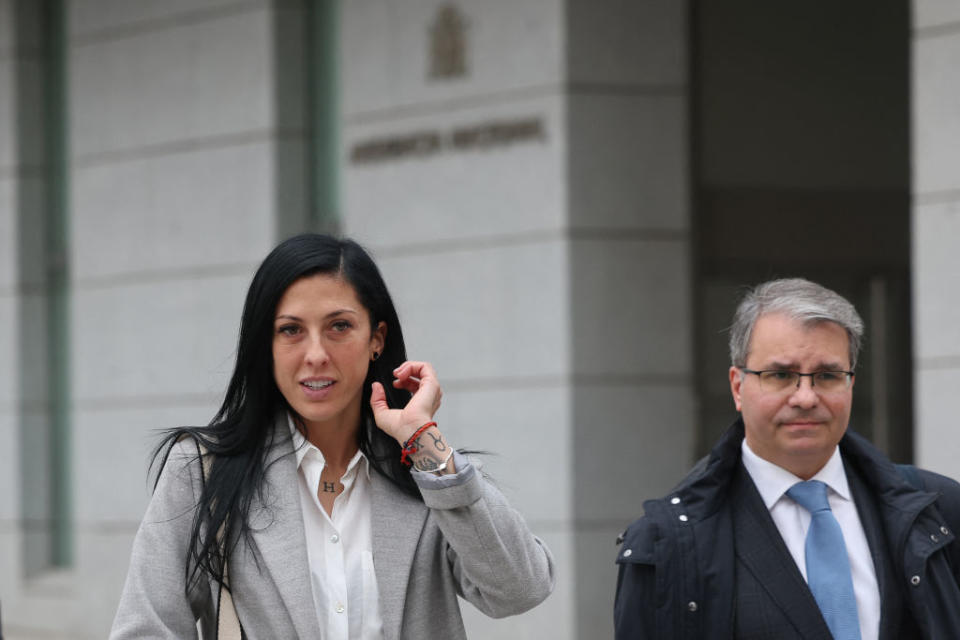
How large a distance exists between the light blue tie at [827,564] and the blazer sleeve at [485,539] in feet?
2.15

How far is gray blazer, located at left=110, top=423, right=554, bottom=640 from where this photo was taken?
365 cm

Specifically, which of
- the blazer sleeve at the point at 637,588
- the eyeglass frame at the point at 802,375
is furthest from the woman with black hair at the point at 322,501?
the eyeglass frame at the point at 802,375

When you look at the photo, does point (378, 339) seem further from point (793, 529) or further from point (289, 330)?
point (793, 529)

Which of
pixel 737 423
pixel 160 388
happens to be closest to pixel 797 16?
pixel 160 388

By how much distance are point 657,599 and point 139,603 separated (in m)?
1.23

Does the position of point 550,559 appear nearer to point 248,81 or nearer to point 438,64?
point 438,64

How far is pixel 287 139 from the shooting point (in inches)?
458

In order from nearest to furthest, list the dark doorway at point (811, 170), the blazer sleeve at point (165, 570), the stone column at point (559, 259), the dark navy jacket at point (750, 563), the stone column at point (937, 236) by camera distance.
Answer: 1. the blazer sleeve at point (165, 570)
2. the dark navy jacket at point (750, 563)
3. the stone column at point (937, 236)
4. the stone column at point (559, 259)
5. the dark doorway at point (811, 170)

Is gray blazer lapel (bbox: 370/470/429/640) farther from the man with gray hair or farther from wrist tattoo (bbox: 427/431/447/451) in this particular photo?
the man with gray hair

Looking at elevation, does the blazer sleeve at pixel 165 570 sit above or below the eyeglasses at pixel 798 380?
below

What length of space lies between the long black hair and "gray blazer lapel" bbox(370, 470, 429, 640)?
0.11ft

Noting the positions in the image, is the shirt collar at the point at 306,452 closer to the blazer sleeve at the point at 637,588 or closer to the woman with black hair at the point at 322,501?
the woman with black hair at the point at 322,501

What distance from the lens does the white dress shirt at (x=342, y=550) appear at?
370 centimetres

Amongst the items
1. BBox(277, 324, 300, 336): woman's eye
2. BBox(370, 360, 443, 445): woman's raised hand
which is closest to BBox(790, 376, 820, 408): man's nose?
BBox(370, 360, 443, 445): woman's raised hand
